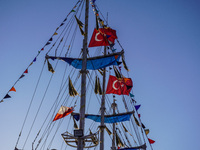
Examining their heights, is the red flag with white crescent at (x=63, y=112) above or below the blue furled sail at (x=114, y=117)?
below

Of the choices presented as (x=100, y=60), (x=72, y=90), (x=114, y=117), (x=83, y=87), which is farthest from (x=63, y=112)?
(x=114, y=117)

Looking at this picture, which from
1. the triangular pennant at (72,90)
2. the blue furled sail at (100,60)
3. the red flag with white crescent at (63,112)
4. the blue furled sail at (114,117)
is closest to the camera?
the red flag with white crescent at (63,112)

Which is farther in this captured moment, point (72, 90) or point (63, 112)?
point (72, 90)

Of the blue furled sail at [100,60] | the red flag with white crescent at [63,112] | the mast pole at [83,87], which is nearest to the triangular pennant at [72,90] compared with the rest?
the red flag with white crescent at [63,112]

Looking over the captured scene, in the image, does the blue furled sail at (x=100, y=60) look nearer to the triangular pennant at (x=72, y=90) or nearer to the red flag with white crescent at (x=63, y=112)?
the triangular pennant at (x=72, y=90)

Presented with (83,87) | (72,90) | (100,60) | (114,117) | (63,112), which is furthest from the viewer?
(114,117)

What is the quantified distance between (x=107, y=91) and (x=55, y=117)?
10.2 meters

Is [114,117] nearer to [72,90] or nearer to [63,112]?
[72,90]

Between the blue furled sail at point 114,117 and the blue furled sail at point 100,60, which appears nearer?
the blue furled sail at point 100,60

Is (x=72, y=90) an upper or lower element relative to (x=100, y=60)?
lower

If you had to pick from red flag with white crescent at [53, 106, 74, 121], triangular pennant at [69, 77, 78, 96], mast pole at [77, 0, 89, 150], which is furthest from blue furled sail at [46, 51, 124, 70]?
red flag with white crescent at [53, 106, 74, 121]

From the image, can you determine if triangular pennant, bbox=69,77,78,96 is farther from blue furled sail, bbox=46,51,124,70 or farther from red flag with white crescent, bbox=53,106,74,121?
blue furled sail, bbox=46,51,124,70

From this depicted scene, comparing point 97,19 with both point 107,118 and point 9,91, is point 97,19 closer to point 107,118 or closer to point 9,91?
point 9,91

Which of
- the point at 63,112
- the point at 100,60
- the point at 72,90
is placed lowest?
the point at 63,112
